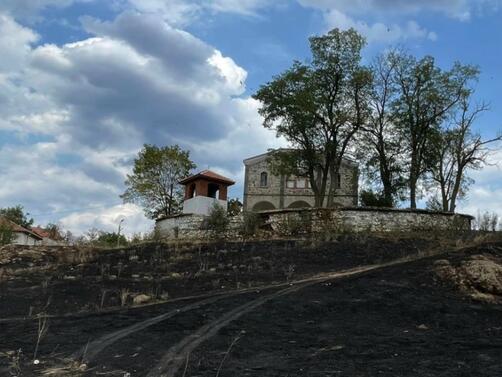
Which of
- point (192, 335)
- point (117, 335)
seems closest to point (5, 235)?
point (117, 335)

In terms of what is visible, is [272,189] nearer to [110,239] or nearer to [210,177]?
[210,177]

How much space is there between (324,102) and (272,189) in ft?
43.4

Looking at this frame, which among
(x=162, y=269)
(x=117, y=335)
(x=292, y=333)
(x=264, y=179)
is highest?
(x=264, y=179)

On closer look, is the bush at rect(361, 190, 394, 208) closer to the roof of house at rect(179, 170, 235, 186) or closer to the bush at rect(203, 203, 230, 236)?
the roof of house at rect(179, 170, 235, 186)

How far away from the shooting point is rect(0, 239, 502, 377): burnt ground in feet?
22.7

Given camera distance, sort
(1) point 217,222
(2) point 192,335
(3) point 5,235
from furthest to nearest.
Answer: (1) point 217,222 → (3) point 5,235 → (2) point 192,335

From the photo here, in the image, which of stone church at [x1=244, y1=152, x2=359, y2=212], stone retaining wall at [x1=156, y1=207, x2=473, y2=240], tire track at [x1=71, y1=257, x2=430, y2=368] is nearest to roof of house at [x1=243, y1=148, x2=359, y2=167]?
stone church at [x1=244, y1=152, x2=359, y2=212]

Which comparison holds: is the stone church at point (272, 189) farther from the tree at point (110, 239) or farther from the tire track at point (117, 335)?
the tire track at point (117, 335)

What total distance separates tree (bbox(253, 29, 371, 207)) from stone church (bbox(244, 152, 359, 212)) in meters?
8.74

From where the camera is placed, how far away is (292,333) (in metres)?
8.91

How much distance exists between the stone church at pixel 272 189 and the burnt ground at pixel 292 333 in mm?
30189

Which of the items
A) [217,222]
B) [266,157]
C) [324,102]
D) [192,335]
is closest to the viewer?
[192,335]

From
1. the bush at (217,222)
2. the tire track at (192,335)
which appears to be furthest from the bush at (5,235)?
the tire track at (192,335)

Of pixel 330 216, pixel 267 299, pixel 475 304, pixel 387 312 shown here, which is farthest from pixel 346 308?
pixel 330 216
